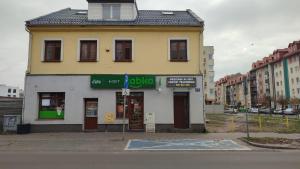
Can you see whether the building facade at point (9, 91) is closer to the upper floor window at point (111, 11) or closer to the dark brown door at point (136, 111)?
the upper floor window at point (111, 11)

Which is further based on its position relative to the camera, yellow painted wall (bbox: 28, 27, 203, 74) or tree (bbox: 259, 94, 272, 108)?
tree (bbox: 259, 94, 272, 108)

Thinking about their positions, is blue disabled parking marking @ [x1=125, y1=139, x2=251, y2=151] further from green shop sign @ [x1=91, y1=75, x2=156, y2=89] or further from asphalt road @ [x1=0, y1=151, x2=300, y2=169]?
green shop sign @ [x1=91, y1=75, x2=156, y2=89]

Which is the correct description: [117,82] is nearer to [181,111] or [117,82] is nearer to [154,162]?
[181,111]

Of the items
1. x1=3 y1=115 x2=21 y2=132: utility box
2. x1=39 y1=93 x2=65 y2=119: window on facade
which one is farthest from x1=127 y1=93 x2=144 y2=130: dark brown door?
x1=3 y1=115 x2=21 y2=132: utility box

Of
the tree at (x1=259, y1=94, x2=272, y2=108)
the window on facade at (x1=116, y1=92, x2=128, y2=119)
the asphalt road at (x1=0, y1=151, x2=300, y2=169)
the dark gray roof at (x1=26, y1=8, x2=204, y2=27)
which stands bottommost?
the asphalt road at (x1=0, y1=151, x2=300, y2=169)

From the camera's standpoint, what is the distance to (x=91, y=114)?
71.6 ft

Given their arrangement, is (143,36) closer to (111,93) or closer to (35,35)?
(111,93)

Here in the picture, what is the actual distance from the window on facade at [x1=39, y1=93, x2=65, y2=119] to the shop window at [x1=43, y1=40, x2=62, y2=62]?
8.41ft

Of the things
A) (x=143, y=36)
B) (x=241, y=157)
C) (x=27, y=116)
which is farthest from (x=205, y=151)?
(x=27, y=116)

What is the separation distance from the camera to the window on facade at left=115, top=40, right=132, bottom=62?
22125mm

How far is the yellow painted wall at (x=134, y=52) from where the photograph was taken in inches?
860

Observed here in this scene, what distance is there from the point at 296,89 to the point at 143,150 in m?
76.4

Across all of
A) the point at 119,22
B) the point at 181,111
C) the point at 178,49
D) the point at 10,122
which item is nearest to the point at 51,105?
the point at 10,122

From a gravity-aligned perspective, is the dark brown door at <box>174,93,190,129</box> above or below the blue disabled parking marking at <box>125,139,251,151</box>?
→ above
